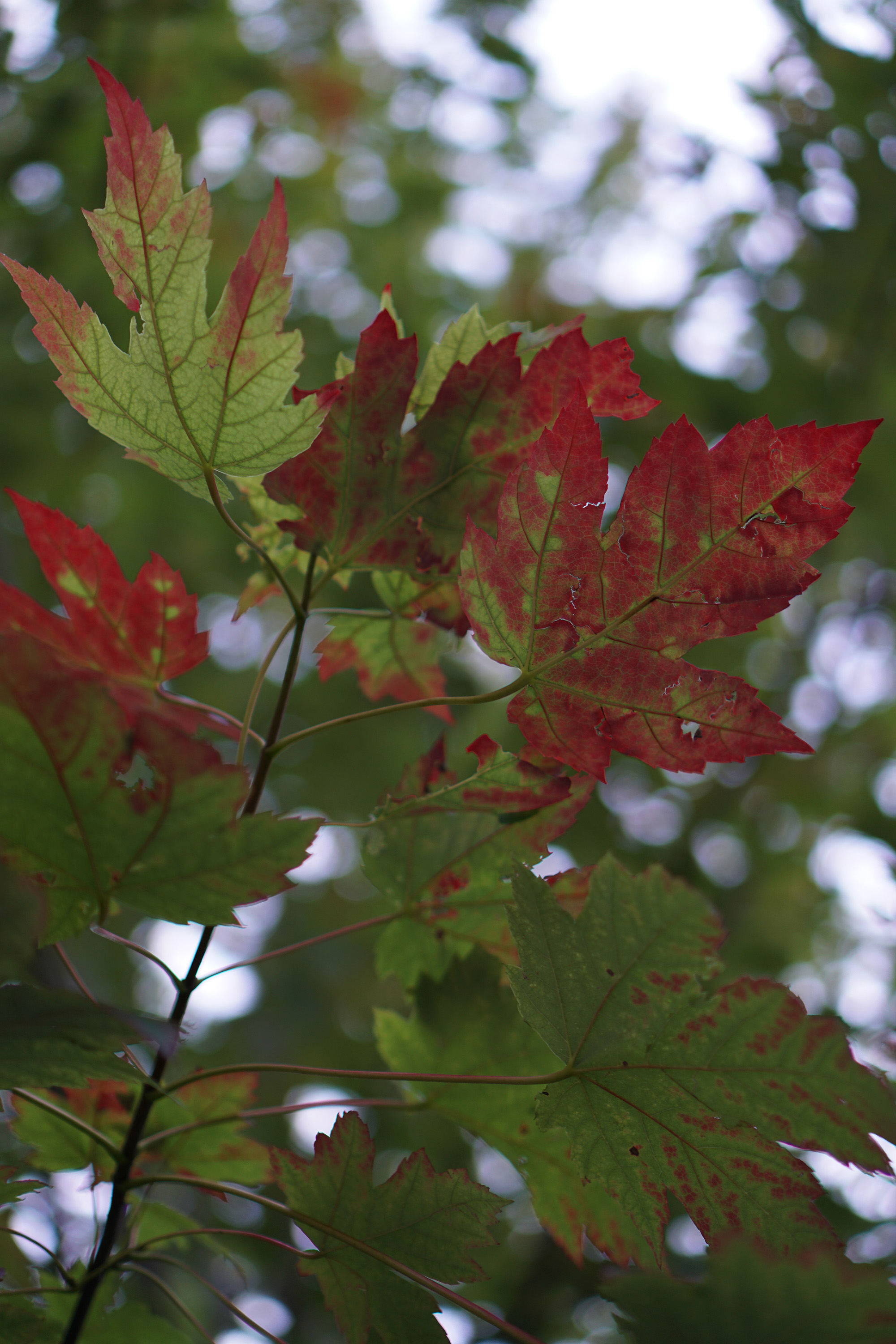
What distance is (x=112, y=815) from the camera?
39cm

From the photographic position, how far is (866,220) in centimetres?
197

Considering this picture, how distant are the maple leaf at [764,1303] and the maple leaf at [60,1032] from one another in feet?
0.67

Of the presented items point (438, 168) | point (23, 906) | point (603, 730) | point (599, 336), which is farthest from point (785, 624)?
point (23, 906)

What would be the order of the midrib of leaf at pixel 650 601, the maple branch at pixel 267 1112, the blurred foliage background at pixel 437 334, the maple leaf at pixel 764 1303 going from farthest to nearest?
the blurred foliage background at pixel 437 334 < the maple branch at pixel 267 1112 < the midrib of leaf at pixel 650 601 < the maple leaf at pixel 764 1303

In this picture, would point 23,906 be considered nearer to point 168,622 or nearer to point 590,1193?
point 168,622

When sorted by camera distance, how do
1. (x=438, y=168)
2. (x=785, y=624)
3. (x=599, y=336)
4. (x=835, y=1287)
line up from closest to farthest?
(x=835, y=1287), (x=599, y=336), (x=785, y=624), (x=438, y=168)

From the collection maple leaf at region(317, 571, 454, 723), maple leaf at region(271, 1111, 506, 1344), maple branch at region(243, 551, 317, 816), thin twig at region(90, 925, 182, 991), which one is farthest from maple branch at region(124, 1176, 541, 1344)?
maple leaf at region(317, 571, 454, 723)

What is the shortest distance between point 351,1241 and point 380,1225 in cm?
2

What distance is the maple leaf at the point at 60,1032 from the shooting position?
0.36 meters

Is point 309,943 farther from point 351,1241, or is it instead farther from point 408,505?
point 408,505

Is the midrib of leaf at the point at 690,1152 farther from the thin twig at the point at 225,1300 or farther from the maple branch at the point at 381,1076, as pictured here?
the thin twig at the point at 225,1300

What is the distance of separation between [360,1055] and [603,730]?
2388 millimetres

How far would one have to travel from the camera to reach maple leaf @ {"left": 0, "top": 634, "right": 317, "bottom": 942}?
0.36 metres

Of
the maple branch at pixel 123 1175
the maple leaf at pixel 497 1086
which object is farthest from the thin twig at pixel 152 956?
the maple leaf at pixel 497 1086
